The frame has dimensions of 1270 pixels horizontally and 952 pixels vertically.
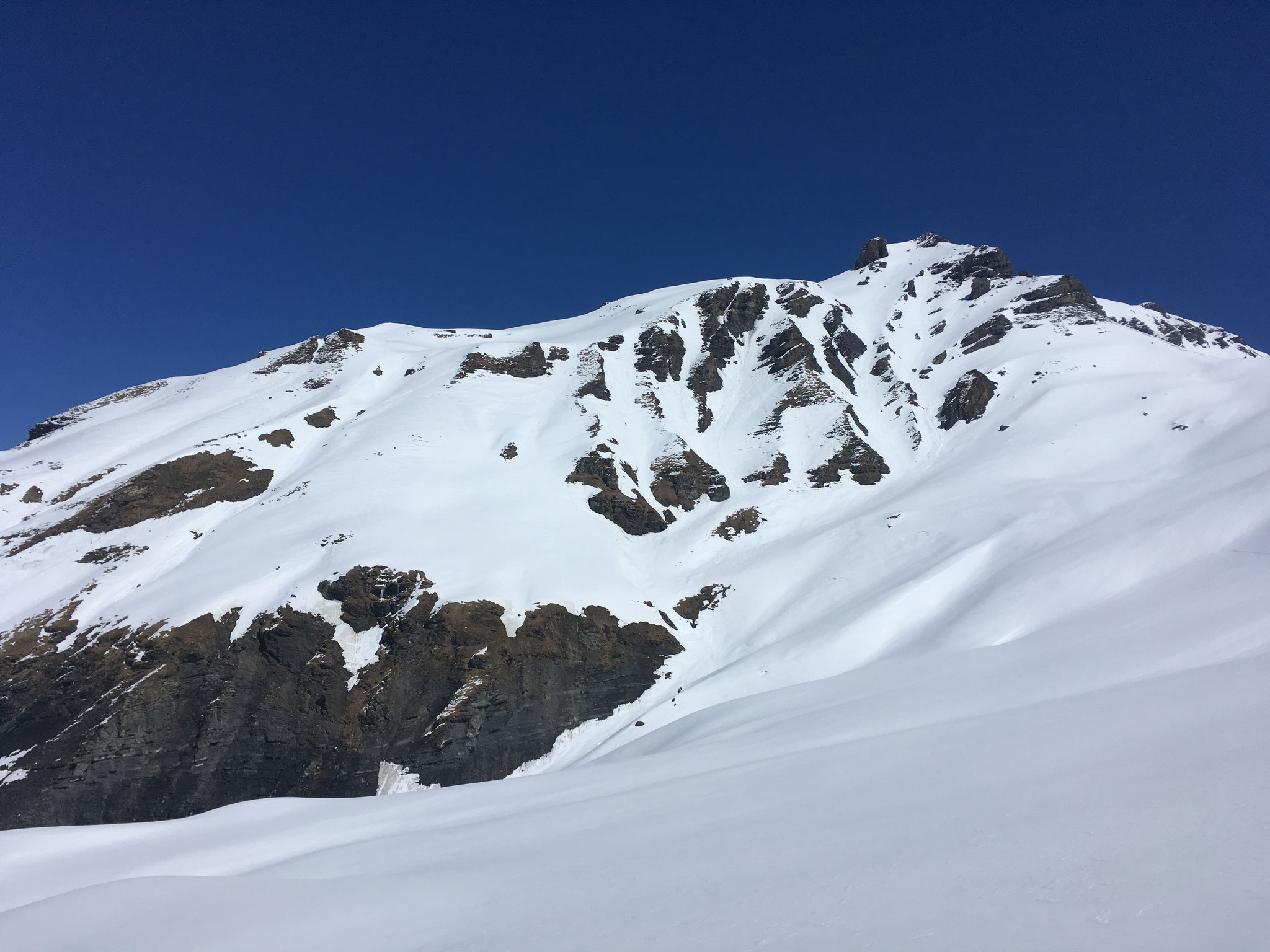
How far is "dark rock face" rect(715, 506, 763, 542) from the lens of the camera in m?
44.8

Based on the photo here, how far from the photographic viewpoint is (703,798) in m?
11.4

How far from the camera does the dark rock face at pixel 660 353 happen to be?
204ft

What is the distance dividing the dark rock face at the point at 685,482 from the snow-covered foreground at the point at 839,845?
1252 inches

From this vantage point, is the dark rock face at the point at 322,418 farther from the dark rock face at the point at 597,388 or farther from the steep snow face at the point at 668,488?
the dark rock face at the point at 597,388

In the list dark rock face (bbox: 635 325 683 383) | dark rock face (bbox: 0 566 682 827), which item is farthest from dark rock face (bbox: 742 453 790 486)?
dark rock face (bbox: 0 566 682 827)

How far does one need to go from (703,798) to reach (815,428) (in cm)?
4719

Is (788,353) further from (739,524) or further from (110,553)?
(110,553)

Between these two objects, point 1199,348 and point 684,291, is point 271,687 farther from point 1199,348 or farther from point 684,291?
point 1199,348

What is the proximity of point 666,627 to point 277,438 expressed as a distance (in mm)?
33440

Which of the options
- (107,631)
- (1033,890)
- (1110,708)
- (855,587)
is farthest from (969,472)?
(107,631)

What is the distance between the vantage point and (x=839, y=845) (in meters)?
7.54

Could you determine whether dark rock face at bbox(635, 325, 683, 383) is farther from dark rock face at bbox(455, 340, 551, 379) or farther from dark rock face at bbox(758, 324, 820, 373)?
dark rock face at bbox(455, 340, 551, 379)

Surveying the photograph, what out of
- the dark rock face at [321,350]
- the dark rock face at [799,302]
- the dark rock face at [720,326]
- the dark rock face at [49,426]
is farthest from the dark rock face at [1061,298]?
the dark rock face at [49,426]

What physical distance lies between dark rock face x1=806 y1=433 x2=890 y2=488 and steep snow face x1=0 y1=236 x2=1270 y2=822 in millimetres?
230
